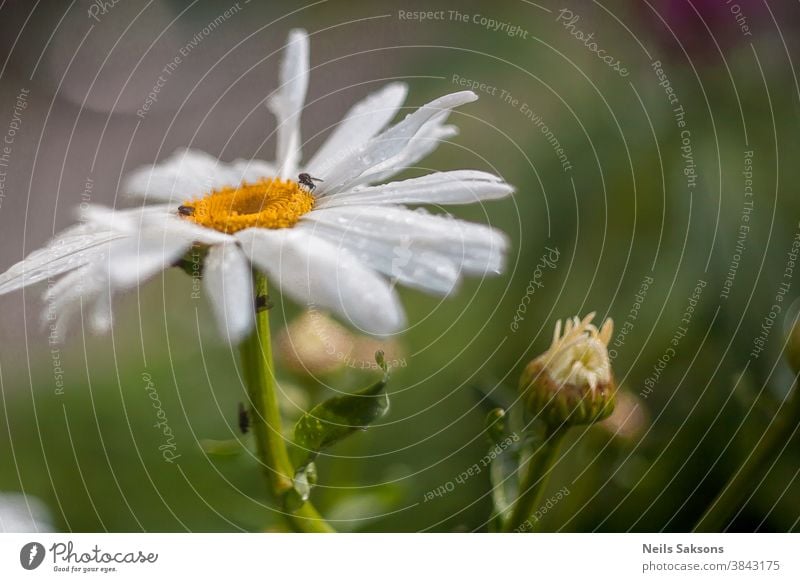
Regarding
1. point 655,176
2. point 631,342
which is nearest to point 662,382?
point 631,342

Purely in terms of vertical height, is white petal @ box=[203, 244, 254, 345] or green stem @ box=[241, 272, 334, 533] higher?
white petal @ box=[203, 244, 254, 345]

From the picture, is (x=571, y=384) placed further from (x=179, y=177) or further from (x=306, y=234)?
(x=179, y=177)

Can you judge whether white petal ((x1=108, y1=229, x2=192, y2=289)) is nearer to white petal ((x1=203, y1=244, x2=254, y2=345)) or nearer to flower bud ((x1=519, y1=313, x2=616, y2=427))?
white petal ((x1=203, y1=244, x2=254, y2=345))

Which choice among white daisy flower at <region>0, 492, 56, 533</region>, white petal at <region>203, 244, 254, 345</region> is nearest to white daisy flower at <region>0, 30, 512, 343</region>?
white petal at <region>203, 244, 254, 345</region>

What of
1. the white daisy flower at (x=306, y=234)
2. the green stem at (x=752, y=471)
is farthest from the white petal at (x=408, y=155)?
the green stem at (x=752, y=471)

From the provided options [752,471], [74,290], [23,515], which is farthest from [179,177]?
[752,471]

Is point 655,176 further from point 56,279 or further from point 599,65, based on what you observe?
point 56,279
